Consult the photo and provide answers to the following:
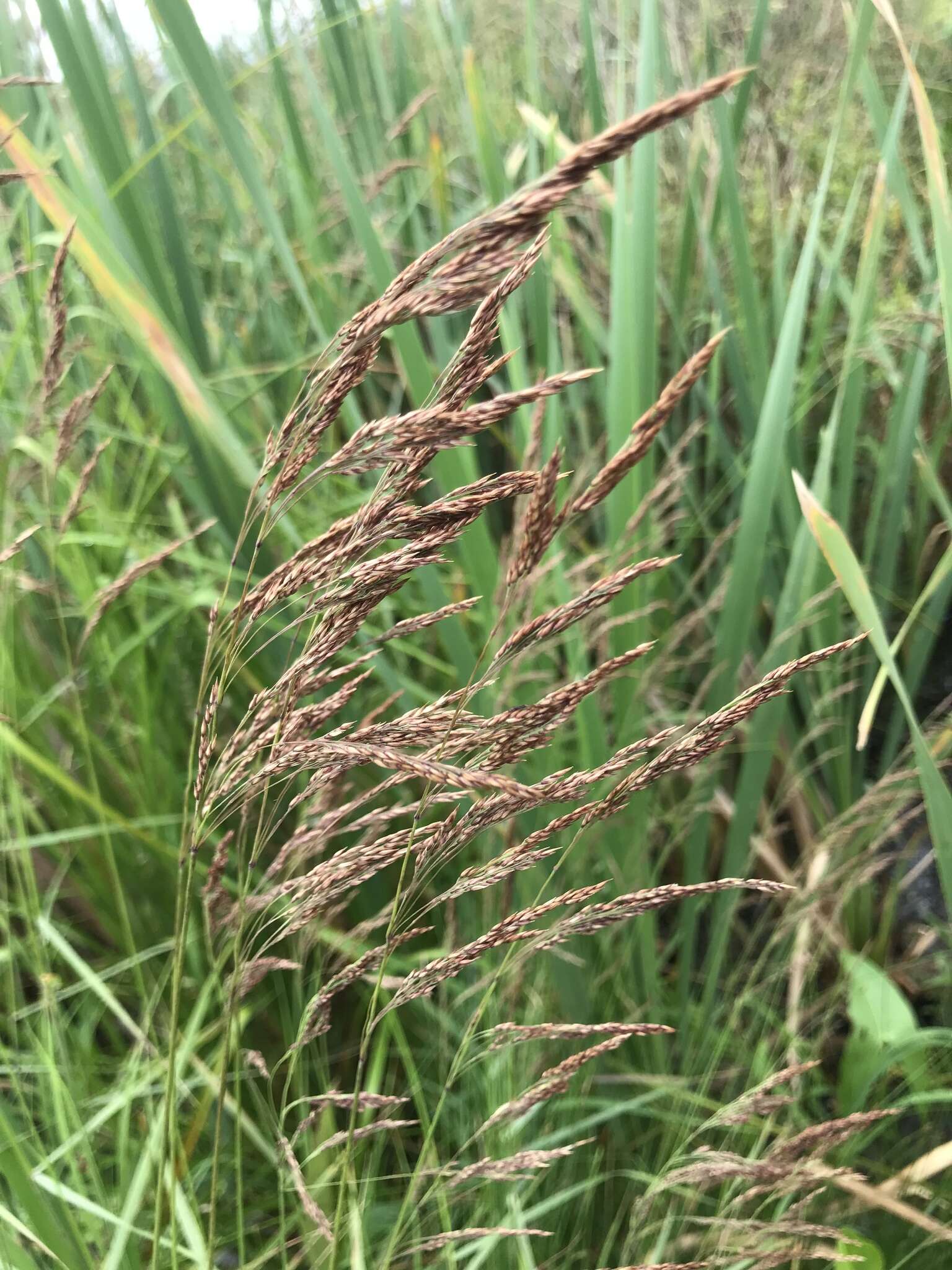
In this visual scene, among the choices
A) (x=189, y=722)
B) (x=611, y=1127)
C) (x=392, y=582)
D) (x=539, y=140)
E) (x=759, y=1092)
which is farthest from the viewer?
(x=539, y=140)

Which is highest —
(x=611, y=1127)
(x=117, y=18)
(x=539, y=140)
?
(x=117, y=18)

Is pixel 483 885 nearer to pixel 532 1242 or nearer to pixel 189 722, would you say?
pixel 532 1242

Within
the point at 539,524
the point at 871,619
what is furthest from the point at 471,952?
the point at 871,619

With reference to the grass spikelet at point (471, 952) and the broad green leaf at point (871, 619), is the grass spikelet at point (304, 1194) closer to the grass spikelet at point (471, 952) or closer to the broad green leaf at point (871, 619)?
the grass spikelet at point (471, 952)

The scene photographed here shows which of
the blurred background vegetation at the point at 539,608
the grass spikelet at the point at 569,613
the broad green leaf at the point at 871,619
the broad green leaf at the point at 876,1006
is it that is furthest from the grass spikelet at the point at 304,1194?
the broad green leaf at the point at 876,1006

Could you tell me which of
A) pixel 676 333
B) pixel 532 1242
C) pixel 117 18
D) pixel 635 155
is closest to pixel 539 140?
pixel 676 333

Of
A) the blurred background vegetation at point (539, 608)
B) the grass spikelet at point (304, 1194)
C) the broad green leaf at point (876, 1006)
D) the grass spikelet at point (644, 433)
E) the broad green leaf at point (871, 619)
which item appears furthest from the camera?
the broad green leaf at point (876, 1006)

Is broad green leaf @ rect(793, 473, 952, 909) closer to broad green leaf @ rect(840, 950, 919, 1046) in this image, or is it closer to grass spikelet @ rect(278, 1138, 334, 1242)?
broad green leaf @ rect(840, 950, 919, 1046)

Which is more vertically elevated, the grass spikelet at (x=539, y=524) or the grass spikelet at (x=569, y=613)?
the grass spikelet at (x=539, y=524)

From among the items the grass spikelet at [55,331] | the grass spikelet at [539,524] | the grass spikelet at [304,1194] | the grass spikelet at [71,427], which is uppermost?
the grass spikelet at [55,331]
